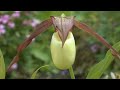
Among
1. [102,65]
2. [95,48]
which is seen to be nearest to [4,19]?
[95,48]

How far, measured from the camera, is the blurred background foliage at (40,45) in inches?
100

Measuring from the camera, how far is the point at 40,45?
8.99 ft

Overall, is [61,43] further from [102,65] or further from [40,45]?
[40,45]

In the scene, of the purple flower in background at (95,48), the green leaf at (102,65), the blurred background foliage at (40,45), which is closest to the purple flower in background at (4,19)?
the blurred background foliage at (40,45)

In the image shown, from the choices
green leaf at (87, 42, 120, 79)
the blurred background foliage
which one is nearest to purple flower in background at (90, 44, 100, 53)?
the blurred background foliage

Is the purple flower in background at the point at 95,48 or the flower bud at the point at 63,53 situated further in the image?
the purple flower in background at the point at 95,48

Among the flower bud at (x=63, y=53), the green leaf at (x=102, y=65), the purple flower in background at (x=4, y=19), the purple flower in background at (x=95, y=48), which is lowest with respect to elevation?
the purple flower in background at (x=95, y=48)

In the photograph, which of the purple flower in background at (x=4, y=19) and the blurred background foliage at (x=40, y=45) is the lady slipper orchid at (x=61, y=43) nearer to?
the blurred background foliage at (x=40, y=45)

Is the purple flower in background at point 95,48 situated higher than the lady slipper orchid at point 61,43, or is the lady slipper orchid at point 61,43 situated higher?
the lady slipper orchid at point 61,43

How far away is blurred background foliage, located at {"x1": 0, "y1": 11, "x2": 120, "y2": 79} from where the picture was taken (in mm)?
2547

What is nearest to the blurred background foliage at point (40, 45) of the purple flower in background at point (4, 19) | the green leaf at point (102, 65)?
the purple flower in background at point (4, 19)

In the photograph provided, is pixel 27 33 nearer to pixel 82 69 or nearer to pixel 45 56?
pixel 45 56
